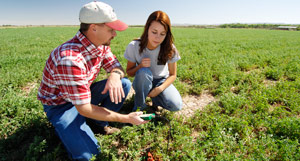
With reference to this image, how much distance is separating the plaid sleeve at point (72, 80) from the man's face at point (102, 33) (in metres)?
0.46

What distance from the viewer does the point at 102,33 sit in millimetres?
1950

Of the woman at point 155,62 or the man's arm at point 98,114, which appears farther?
the woman at point 155,62

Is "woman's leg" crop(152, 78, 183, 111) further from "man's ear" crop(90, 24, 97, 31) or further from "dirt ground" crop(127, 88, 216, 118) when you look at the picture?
"man's ear" crop(90, 24, 97, 31)

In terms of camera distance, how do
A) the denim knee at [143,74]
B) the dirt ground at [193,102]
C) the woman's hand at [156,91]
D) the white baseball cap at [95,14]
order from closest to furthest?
the white baseball cap at [95,14]
the denim knee at [143,74]
the woman's hand at [156,91]
the dirt ground at [193,102]

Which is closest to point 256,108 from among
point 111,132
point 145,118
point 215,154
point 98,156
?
point 215,154

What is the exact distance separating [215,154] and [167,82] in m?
1.35

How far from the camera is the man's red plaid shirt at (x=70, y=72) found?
1.68m

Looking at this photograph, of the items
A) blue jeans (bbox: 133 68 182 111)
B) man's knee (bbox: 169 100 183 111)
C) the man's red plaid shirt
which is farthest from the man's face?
man's knee (bbox: 169 100 183 111)

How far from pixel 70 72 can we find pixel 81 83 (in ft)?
0.51

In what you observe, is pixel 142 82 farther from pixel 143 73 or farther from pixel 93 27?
pixel 93 27

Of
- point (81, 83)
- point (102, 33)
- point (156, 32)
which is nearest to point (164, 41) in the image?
point (156, 32)

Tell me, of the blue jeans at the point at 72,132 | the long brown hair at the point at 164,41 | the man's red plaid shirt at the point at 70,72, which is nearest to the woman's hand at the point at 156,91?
the long brown hair at the point at 164,41

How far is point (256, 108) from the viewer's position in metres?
3.20

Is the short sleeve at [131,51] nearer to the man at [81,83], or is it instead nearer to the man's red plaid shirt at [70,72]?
the man at [81,83]
